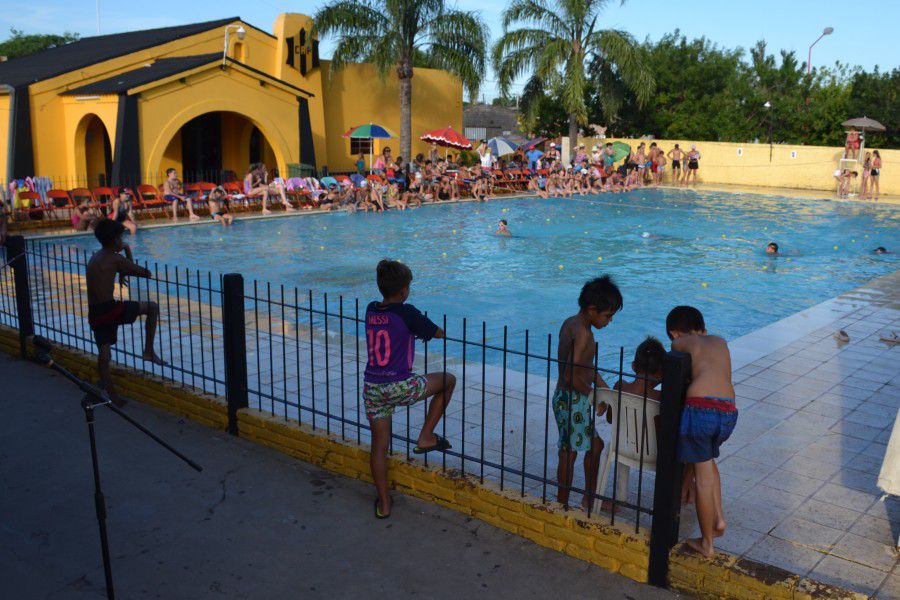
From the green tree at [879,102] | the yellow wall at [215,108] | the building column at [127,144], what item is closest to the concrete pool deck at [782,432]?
the building column at [127,144]

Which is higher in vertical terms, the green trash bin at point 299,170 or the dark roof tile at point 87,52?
the dark roof tile at point 87,52

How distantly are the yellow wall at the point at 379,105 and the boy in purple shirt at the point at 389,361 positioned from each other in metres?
25.7

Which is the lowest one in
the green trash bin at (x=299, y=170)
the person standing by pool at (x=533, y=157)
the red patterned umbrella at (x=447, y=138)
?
the green trash bin at (x=299, y=170)

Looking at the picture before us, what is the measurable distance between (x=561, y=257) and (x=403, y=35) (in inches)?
554

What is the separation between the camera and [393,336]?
469 centimetres

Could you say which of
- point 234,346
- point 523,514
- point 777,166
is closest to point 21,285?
point 234,346

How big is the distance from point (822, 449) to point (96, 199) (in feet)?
56.6

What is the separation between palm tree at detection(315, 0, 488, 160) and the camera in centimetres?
2738

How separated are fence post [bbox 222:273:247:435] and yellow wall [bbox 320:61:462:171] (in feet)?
79.7

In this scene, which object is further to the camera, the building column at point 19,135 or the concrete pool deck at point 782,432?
the building column at point 19,135

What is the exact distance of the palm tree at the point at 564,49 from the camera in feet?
105

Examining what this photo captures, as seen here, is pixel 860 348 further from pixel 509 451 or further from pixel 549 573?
pixel 549 573

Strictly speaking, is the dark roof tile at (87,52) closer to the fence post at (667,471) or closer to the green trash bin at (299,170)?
the green trash bin at (299,170)

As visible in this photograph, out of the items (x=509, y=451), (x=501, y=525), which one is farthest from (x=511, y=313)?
(x=501, y=525)
